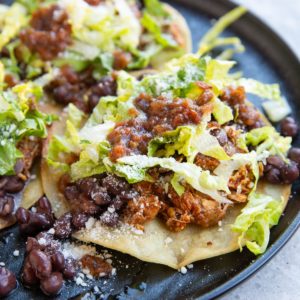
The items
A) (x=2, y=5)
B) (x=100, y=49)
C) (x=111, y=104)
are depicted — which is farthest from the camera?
(x=2, y=5)

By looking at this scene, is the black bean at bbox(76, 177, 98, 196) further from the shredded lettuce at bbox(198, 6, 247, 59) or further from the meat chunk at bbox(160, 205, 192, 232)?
the shredded lettuce at bbox(198, 6, 247, 59)

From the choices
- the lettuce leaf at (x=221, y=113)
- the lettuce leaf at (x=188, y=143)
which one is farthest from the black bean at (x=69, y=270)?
the lettuce leaf at (x=221, y=113)

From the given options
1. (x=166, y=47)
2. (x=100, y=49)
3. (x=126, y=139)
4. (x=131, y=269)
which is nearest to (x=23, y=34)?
(x=100, y=49)

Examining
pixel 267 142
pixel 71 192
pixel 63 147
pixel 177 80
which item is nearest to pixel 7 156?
pixel 63 147

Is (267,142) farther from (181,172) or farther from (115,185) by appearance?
(115,185)

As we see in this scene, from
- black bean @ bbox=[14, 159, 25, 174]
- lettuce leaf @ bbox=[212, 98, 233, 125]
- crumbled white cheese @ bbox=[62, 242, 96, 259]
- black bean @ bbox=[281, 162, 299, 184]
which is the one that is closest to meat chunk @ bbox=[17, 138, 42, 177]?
black bean @ bbox=[14, 159, 25, 174]

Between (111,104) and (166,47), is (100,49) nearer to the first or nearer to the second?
(166,47)
